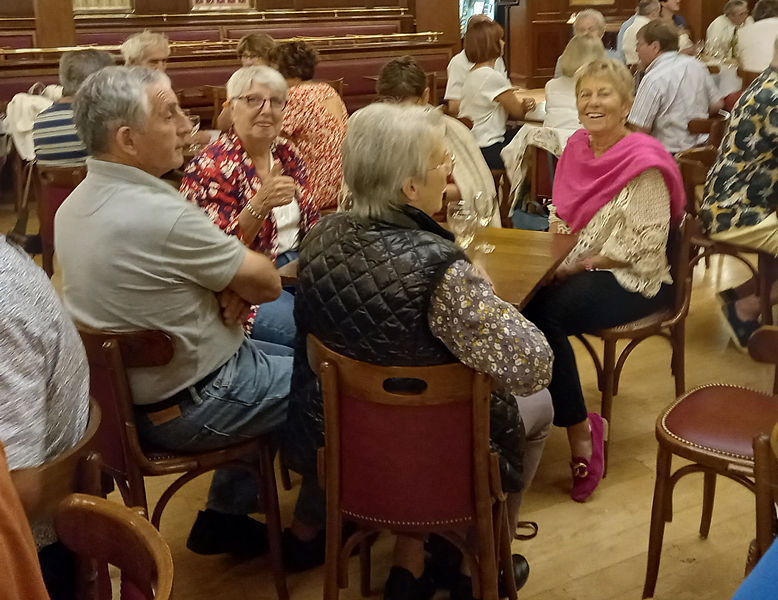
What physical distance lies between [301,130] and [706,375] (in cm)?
195

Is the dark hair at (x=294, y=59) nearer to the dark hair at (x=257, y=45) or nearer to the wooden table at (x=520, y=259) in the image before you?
the dark hair at (x=257, y=45)

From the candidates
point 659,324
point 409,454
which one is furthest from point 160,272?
point 659,324

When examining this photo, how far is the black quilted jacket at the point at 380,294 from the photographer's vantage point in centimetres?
176

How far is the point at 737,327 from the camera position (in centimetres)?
388

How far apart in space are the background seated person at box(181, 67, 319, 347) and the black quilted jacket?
629 mm

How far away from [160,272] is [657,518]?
135cm

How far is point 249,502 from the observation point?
246 centimetres

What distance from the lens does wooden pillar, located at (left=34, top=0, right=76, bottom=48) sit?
26.0ft

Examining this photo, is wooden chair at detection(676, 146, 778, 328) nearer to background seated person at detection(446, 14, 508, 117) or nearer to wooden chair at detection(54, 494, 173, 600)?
background seated person at detection(446, 14, 508, 117)

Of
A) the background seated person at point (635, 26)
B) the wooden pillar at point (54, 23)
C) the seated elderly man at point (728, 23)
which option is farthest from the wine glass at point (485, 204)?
the wooden pillar at point (54, 23)

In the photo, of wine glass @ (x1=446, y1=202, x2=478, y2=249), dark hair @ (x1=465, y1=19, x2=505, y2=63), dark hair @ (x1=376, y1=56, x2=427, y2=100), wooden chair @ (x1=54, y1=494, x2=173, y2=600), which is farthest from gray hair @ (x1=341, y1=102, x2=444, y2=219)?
dark hair @ (x1=465, y1=19, x2=505, y2=63)

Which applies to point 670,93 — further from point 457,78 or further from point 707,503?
point 707,503

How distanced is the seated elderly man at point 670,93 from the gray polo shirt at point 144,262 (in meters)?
3.61

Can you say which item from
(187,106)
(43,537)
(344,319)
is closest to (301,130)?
(344,319)
